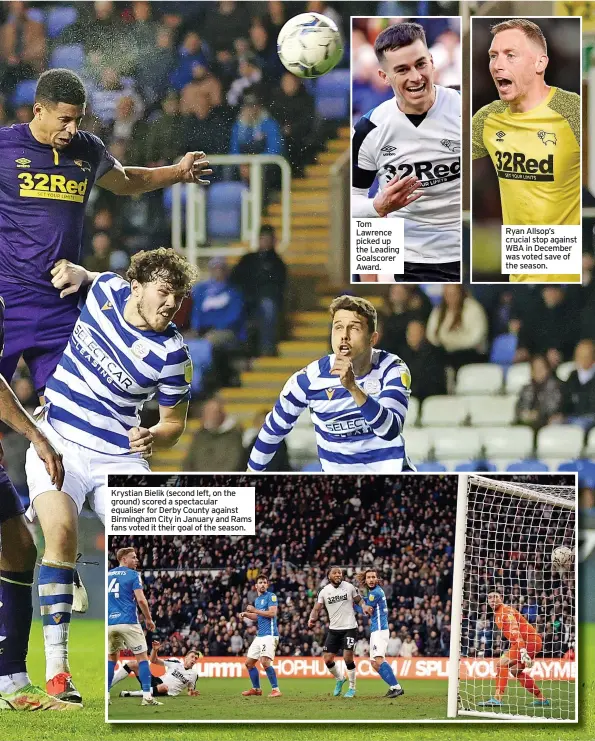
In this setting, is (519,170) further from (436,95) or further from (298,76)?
(298,76)

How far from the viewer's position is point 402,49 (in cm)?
567

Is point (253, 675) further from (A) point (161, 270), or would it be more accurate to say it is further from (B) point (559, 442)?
(A) point (161, 270)

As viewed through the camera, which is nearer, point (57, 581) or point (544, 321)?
point (57, 581)

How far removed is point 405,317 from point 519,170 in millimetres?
957

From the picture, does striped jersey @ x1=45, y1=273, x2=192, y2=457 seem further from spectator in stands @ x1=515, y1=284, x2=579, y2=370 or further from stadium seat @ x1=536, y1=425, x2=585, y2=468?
stadium seat @ x1=536, y1=425, x2=585, y2=468

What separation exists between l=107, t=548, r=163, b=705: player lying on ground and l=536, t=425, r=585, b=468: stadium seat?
2.15 meters

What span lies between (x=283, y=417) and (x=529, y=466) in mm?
1279

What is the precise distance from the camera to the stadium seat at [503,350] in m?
5.72

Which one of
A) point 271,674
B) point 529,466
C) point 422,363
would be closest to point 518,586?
point 529,466

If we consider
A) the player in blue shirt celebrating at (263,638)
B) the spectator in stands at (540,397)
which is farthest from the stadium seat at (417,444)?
the player in blue shirt celebrating at (263,638)

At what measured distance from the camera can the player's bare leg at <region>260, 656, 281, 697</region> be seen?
18.7ft

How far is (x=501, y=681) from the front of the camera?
5684 millimetres

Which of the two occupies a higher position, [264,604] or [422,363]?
[422,363]

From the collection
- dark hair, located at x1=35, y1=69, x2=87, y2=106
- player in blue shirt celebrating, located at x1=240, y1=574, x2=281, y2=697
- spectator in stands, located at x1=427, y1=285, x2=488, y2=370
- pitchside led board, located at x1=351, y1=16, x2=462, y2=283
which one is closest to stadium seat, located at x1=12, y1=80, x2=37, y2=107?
dark hair, located at x1=35, y1=69, x2=87, y2=106
